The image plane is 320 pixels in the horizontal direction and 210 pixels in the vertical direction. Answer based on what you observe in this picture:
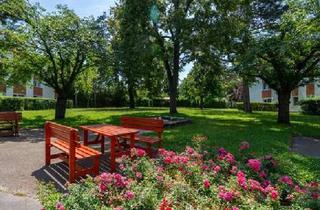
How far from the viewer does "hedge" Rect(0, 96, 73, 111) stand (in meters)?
28.8

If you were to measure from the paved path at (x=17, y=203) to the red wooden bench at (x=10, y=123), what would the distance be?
22.8 ft

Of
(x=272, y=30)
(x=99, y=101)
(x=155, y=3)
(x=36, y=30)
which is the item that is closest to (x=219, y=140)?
(x=272, y=30)

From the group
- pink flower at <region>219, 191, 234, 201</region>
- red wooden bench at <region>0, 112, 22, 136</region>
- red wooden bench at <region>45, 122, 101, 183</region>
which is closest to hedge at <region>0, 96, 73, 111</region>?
red wooden bench at <region>0, 112, 22, 136</region>

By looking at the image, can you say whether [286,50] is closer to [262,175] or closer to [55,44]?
[262,175]

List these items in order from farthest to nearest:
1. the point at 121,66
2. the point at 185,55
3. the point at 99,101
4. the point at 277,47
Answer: the point at 99,101, the point at 185,55, the point at 121,66, the point at 277,47

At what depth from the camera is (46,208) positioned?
347 centimetres

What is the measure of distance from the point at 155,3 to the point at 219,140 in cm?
1296

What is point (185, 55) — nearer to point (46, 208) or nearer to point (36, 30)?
point (36, 30)

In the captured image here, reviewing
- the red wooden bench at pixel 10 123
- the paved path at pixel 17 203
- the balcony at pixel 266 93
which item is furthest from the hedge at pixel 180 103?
the paved path at pixel 17 203

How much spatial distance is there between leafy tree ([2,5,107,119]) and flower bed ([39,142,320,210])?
12742 mm

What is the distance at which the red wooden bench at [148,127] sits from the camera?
315 inches

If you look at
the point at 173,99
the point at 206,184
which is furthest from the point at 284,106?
the point at 206,184

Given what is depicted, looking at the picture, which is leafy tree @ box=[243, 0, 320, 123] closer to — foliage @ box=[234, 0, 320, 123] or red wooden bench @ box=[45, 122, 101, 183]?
foliage @ box=[234, 0, 320, 123]

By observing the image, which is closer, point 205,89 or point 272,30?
point 272,30
